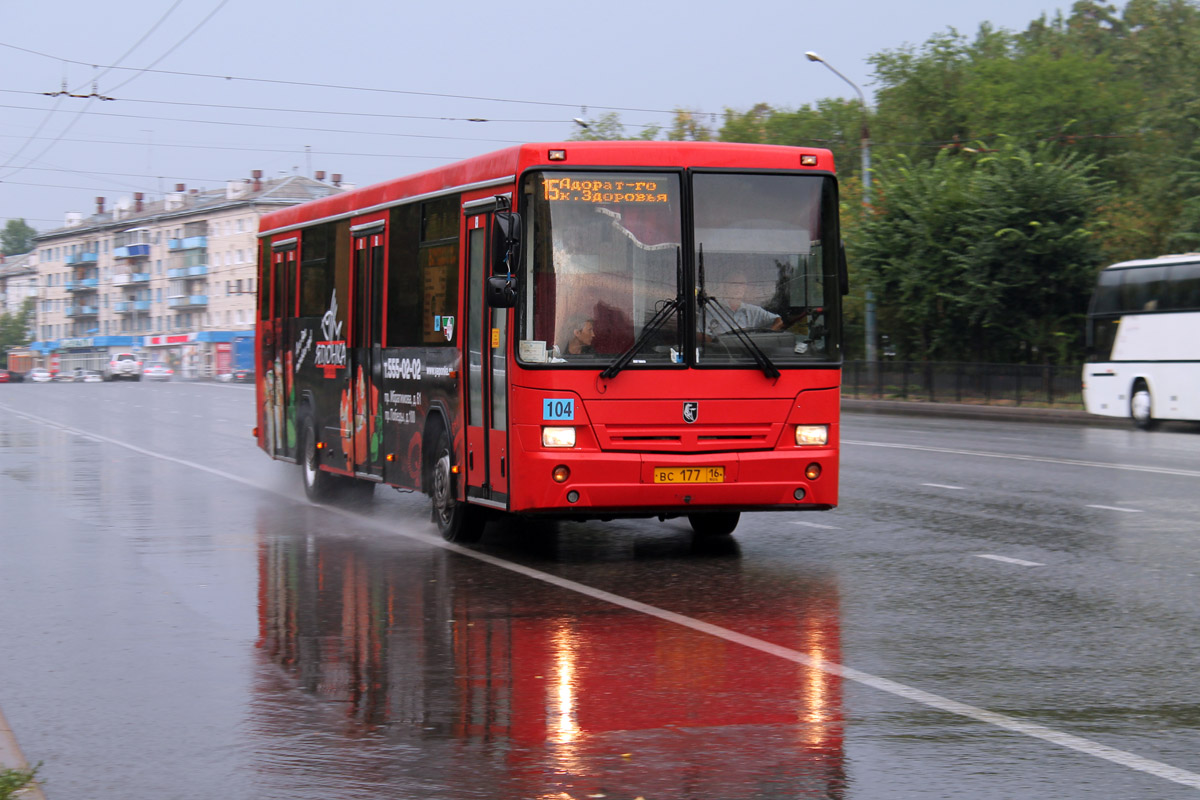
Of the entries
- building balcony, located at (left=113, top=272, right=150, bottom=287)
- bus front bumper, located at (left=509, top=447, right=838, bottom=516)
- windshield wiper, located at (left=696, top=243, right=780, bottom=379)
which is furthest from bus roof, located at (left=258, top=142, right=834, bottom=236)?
building balcony, located at (left=113, top=272, right=150, bottom=287)

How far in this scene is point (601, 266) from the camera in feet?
36.9

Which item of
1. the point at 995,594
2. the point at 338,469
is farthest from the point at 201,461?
the point at 995,594

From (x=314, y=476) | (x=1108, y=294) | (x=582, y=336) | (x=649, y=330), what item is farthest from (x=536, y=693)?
(x=1108, y=294)

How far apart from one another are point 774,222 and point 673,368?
136cm

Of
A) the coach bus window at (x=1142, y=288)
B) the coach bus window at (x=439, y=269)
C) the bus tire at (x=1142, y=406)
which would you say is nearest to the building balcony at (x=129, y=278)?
the coach bus window at (x=1142, y=288)

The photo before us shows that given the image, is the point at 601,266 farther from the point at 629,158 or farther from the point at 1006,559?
the point at 1006,559

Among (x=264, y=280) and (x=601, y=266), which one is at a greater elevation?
(x=264, y=280)

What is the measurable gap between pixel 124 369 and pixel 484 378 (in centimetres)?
10172

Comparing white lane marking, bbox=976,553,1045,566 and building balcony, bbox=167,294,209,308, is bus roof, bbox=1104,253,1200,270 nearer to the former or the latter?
white lane marking, bbox=976,553,1045,566

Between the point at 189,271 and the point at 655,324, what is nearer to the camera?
the point at 655,324

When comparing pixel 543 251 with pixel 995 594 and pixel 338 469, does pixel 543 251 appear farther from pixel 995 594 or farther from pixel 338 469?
pixel 338 469

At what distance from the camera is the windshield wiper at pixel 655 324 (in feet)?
36.6

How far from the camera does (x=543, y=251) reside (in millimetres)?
11195

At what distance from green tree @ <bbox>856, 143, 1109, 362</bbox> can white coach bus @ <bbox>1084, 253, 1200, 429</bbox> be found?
6435 mm
